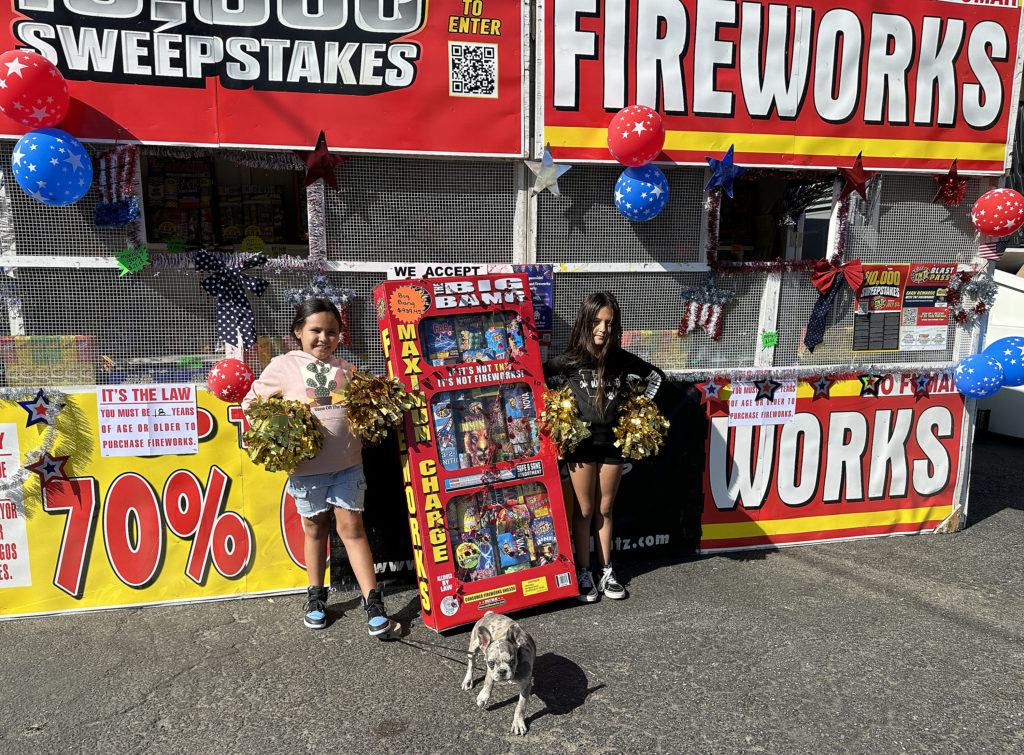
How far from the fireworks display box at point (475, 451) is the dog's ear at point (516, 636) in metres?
0.81

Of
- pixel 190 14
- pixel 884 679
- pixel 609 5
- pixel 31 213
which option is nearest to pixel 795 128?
pixel 609 5

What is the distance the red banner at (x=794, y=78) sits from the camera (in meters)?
4.67

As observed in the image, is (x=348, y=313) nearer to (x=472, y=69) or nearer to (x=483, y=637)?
(x=472, y=69)

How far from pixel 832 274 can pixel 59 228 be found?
5.44m

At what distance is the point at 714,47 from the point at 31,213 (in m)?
4.66

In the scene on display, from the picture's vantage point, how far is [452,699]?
3.50 meters

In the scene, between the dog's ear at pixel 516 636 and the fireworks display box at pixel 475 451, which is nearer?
the dog's ear at pixel 516 636

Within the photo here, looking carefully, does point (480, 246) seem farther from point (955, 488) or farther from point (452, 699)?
point (955, 488)

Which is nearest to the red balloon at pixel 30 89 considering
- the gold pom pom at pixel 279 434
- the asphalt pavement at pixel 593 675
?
the gold pom pom at pixel 279 434

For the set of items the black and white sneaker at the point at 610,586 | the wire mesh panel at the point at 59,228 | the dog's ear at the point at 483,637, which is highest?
the wire mesh panel at the point at 59,228

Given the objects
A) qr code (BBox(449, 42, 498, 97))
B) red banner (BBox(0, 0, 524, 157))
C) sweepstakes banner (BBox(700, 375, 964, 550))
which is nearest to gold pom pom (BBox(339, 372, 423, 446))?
red banner (BBox(0, 0, 524, 157))

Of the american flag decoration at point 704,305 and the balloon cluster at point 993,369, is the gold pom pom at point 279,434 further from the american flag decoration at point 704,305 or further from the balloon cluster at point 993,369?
the balloon cluster at point 993,369

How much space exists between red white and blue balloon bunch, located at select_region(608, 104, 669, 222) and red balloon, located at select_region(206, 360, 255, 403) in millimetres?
2756

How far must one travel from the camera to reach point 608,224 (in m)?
4.94
